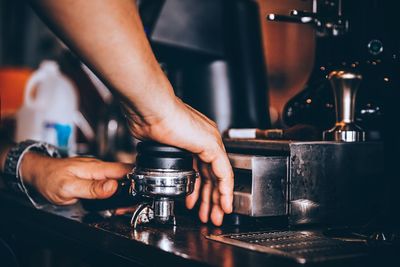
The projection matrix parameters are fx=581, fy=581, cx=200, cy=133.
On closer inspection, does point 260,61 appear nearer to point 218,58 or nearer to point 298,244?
point 218,58

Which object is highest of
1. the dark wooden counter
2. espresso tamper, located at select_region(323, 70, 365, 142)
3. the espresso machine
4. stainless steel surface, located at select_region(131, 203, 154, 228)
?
the espresso machine

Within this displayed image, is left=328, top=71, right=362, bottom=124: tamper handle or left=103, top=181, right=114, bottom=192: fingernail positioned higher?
left=328, top=71, right=362, bottom=124: tamper handle

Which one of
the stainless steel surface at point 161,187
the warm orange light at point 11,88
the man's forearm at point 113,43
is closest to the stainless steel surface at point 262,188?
the stainless steel surface at point 161,187

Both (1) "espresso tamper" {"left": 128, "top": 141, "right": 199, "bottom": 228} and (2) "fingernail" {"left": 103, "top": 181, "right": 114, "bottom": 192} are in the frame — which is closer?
(1) "espresso tamper" {"left": 128, "top": 141, "right": 199, "bottom": 228}

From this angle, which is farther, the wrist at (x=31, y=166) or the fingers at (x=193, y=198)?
the wrist at (x=31, y=166)

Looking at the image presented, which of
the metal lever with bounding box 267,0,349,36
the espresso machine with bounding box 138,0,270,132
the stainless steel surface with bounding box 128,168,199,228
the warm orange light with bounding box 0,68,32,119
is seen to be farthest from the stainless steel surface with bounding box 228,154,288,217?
the warm orange light with bounding box 0,68,32,119

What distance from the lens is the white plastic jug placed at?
2.67 m

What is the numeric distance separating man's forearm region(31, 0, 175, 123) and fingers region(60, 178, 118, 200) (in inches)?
10.8

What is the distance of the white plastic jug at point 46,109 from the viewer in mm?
2674

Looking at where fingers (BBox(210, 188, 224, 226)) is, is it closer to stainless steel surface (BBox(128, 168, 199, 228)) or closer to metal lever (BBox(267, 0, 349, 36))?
stainless steel surface (BBox(128, 168, 199, 228))

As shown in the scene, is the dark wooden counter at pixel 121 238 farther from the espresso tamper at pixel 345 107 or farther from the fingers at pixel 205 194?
the espresso tamper at pixel 345 107

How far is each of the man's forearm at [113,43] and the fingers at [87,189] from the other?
0.90ft

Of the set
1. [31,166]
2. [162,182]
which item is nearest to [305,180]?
[162,182]

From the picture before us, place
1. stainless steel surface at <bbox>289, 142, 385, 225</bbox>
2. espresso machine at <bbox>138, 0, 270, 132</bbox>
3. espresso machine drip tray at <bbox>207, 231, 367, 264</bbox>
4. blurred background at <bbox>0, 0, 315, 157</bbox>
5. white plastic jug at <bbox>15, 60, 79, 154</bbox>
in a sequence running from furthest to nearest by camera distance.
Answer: white plastic jug at <bbox>15, 60, 79, 154</bbox> < blurred background at <bbox>0, 0, 315, 157</bbox> < espresso machine at <bbox>138, 0, 270, 132</bbox> < stainless steel surface at <bbox>289, 142, 385, 225</bbox> < espresso machine drip tray at <bbox>207, 231, 367, 264</bbox>
